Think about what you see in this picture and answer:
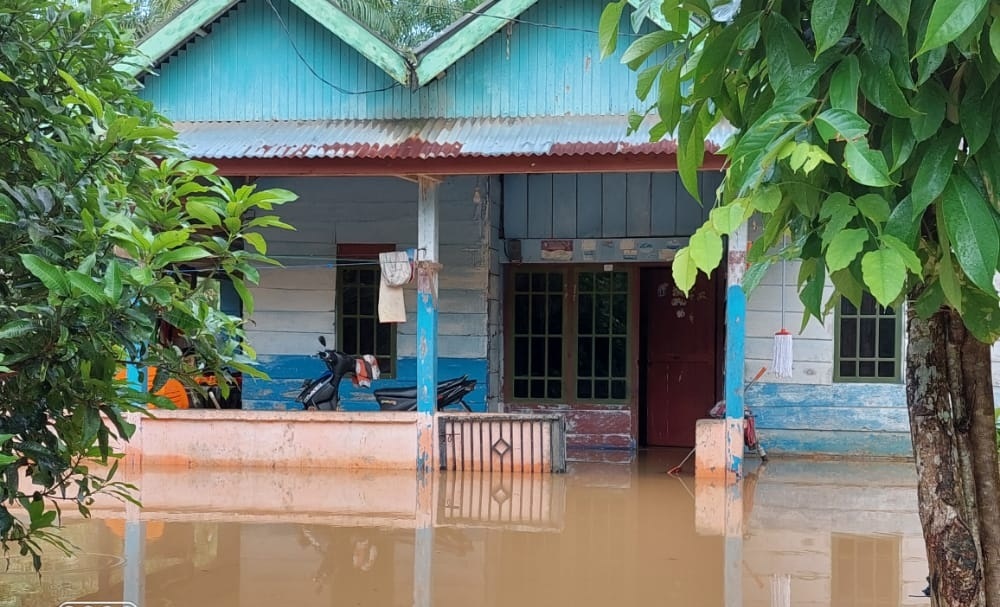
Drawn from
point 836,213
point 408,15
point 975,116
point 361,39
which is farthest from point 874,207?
point 408,15

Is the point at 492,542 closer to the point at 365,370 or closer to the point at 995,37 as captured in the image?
the point at 365,370

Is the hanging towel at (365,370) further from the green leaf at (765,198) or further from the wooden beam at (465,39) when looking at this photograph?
the green leaf at (765,198)

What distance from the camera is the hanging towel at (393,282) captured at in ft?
32.9

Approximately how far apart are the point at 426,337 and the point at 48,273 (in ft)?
24.9

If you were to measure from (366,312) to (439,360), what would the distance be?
114 cm

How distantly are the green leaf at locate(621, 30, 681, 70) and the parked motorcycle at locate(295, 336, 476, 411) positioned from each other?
890 centimetres

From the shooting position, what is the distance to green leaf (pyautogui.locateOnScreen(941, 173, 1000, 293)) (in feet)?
5.15

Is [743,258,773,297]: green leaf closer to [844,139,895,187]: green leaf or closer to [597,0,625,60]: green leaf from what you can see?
[844,139,895,187]: green leaf

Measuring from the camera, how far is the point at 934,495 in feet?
7.04

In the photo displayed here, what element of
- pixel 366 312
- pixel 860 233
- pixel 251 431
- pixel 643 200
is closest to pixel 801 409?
pixel 643 200

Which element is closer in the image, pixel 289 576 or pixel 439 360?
pixel 289 576

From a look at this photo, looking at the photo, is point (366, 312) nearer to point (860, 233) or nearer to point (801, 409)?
point (801, 409)

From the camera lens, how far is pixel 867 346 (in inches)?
439

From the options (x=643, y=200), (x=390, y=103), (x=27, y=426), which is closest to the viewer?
(x=27, y=426)
